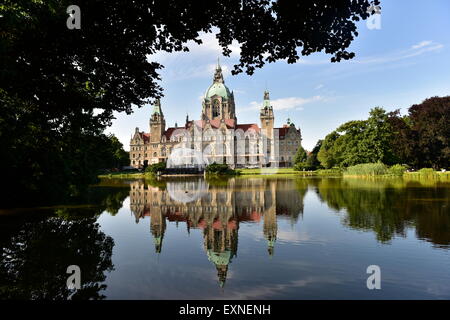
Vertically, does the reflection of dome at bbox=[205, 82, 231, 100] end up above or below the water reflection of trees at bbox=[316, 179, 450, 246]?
above

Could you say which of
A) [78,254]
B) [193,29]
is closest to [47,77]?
[193,29]

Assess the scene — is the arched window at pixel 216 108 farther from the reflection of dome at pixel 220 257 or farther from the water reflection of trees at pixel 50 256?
the reflection of dome at pixel 220 257

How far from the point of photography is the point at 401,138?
53.9 metres

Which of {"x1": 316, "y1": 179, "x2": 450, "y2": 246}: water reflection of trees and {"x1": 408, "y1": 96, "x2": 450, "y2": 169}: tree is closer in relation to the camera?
{"x1": 316, "y1": 179, "x2": 450, "y2": 246}: water reflection of trees

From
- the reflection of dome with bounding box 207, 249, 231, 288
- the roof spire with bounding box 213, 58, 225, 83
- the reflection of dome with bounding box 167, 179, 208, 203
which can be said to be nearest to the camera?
the reflection of dome with bounding box 207, 249, 231, 288

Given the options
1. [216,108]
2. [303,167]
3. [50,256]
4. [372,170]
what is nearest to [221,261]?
[50,256]

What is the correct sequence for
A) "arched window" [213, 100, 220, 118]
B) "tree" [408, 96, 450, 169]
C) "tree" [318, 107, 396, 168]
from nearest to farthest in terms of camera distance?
"tree" [408, 96, 450, 169] < "tree" [318, 107, 396, 168] < "arched window" [213, 100, 220, 118]

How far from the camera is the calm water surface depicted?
5945 mm

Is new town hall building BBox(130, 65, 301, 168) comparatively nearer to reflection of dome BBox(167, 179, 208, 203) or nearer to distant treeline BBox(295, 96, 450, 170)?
distant treeline BBox(295, 96, 450, 170)

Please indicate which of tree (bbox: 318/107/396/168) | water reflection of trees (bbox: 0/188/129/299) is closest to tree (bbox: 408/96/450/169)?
tree (bbox: 318/107/396/168)

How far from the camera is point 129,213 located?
1600 cm

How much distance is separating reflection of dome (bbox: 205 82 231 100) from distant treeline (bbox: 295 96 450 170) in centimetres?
5674

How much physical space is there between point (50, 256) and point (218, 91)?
111909 mm

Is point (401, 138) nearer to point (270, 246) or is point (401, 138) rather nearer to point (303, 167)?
point (303, 167)
